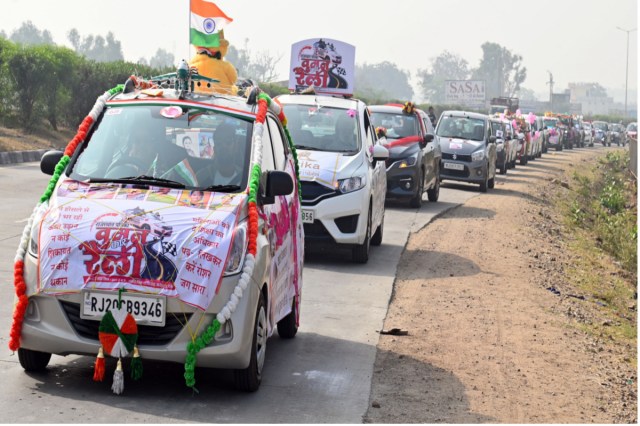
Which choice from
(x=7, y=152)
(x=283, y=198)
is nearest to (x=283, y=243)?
(x=283, y=198)

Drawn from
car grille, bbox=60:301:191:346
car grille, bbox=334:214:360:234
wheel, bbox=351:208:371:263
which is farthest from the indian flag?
car grille, bbox=60:301:191:346

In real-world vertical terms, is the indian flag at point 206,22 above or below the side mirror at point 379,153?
above

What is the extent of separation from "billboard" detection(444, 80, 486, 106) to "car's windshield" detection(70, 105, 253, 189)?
126m

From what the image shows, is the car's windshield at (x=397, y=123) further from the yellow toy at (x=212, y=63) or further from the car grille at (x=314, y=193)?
the yellow toy at (x=212, y=63)

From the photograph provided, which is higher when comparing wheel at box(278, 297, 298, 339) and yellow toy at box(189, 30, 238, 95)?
yellow toy at box(189, 30, 238, 95)

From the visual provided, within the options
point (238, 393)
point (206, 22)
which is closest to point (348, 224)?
point (206, 22)

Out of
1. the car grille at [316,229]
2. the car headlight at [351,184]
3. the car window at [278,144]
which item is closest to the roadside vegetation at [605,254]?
the car headlight at [351,184]

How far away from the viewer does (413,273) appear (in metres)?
13.1

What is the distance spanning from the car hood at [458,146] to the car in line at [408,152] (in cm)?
374

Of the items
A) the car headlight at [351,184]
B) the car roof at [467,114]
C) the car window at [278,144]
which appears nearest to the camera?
the car window at [278,144]

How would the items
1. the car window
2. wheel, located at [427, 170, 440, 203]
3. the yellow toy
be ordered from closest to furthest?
the car window < the yellow toy < wheel, located at [427, 170, 440, 203]

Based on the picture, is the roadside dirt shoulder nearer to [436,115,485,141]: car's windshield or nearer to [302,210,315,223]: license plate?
[302,210,315,223]: license plate

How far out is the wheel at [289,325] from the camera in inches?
344

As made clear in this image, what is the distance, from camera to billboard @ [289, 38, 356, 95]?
20.6 meters
